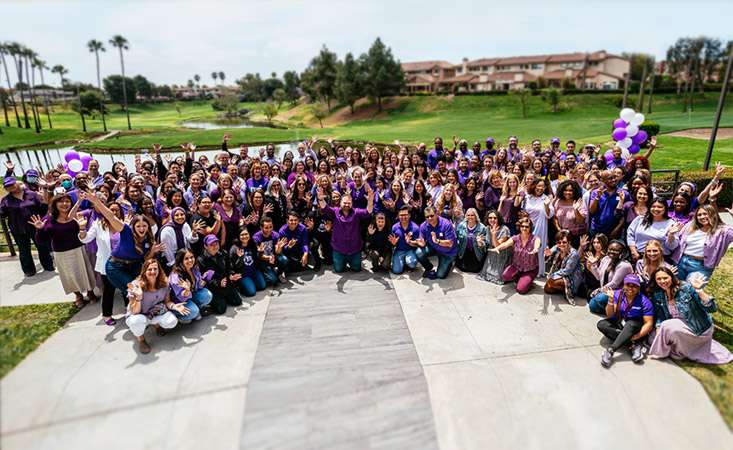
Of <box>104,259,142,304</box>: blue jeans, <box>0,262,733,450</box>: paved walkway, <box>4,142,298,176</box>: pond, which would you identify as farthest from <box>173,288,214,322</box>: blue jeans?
<box>4,142,298,176</box>: pond

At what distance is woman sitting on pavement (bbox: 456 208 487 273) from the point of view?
7102 mm

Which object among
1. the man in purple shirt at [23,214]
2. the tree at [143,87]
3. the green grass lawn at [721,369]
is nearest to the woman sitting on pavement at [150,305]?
the man in purple shirt at [23,214]

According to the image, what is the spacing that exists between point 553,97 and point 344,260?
142 feet

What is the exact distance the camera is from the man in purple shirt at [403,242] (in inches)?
284

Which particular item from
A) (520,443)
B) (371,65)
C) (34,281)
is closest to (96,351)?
(34,281)

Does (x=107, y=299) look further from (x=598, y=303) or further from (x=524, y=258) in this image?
(x=598, y=303)

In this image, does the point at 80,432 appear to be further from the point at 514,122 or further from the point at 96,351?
the point at 514,122

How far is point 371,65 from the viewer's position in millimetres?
54500

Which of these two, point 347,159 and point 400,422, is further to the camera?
point 347,159

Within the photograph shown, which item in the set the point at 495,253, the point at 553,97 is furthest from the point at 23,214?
the point at 553,97

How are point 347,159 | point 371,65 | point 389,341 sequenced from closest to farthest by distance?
point 389,341 < point 347,159 < point 371,65

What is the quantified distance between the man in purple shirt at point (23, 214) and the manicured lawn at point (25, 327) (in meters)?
1.45

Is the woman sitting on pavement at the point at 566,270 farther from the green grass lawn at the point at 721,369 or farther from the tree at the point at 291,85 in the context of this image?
the tree at the point at 291,85

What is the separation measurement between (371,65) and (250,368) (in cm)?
5542
